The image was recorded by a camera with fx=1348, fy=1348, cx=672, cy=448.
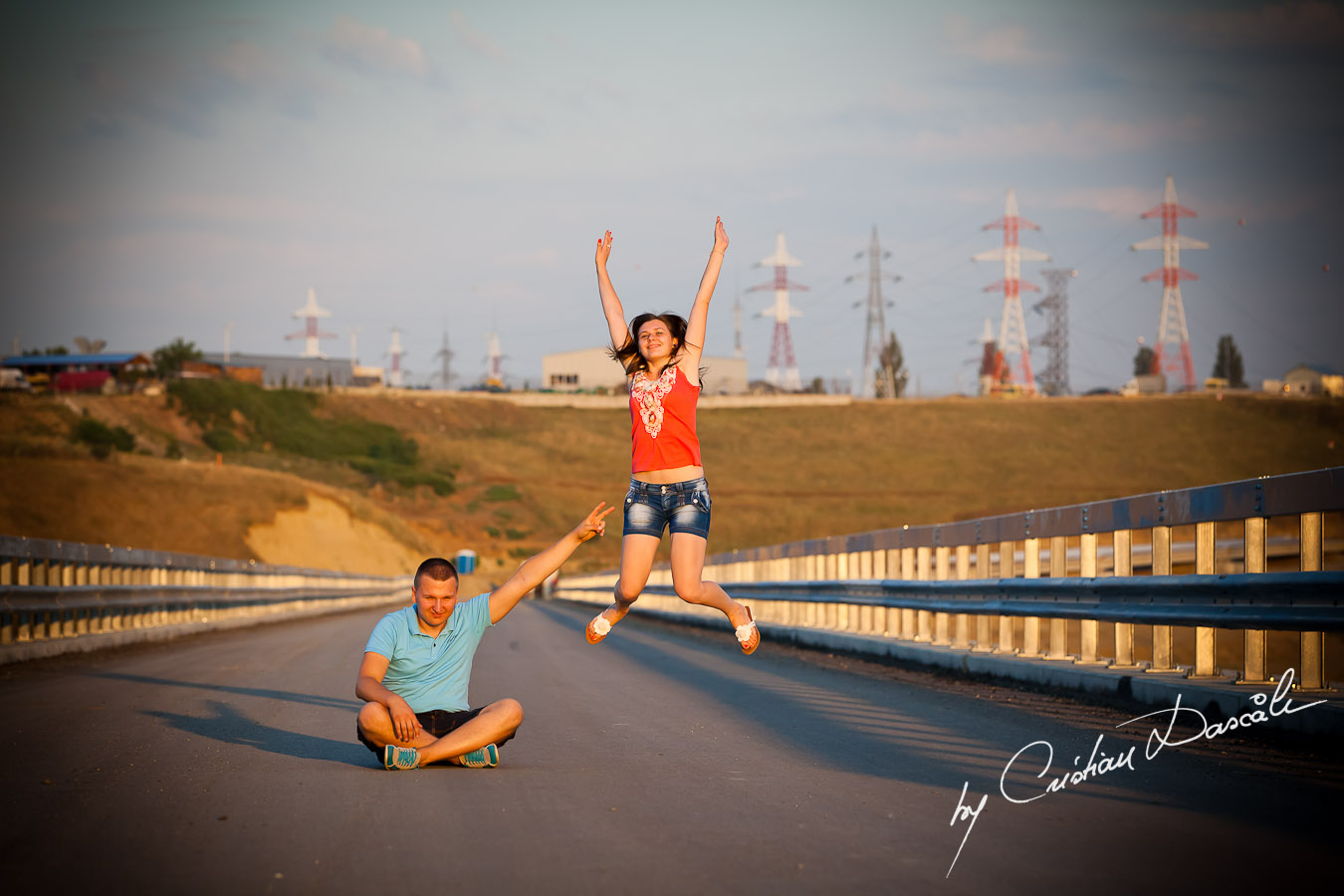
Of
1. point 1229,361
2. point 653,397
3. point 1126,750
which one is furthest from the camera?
point 1229,361

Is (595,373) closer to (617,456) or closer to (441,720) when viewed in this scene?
(617,456)

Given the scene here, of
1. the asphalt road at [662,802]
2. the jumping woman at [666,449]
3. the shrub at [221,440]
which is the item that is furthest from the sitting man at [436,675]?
the shrub at [221,440]

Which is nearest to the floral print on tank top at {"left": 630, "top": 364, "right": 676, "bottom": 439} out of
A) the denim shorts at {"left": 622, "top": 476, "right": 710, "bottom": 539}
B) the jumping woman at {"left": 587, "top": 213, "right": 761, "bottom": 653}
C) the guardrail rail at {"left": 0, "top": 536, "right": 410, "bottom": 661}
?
the jumping woman at {"left": 587, "top": 213, "right": 761, "bottom": 653}

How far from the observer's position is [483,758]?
21.2ft

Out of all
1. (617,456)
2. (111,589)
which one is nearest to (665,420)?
(111,589)

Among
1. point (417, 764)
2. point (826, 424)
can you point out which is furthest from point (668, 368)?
point (826, 424)

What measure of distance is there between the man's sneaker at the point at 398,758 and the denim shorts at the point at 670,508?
6.39 ft

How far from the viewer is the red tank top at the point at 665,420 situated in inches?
298

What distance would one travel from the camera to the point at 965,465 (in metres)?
104

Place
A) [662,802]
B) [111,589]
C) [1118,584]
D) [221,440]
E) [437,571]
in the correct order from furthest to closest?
[221,440], [111,589], [1118,584], [437,571], [662,802]

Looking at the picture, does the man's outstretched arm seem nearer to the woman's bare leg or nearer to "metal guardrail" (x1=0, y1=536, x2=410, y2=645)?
the woman's bare leg

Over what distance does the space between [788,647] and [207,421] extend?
90.5 metres

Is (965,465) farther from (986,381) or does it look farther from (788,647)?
(788,647)

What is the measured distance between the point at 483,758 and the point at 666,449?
81.8 inches
